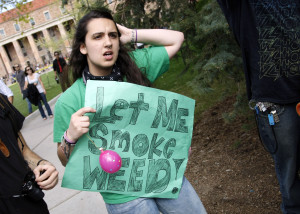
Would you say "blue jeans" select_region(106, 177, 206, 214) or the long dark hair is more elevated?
the long dark hair

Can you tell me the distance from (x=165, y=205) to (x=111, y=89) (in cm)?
71

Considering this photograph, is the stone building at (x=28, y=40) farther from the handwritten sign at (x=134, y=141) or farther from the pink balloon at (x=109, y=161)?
the pink balloon at (x=109, y=161)

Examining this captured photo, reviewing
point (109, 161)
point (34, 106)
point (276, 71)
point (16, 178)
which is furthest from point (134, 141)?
point (34, 106)

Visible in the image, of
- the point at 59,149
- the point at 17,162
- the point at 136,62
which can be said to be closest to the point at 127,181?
the point at 59,149

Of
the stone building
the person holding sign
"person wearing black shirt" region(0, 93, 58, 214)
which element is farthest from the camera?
the stone building

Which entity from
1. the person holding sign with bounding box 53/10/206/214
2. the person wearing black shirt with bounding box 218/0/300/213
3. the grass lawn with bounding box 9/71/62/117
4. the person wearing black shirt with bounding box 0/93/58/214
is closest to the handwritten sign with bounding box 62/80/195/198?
the person holding sign with bounding box 53/10/206/214

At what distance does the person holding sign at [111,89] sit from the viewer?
1384mm

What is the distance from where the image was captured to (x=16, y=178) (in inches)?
50.0

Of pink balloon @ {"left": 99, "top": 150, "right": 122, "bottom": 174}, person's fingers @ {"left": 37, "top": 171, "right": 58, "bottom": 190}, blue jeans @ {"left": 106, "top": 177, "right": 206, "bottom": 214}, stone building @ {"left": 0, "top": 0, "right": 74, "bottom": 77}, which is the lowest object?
stone building @ {"left": 0, "top": 0, "right": 74, "bottom": 77}

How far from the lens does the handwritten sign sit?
139cm

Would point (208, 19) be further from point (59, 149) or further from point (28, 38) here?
point (28, 38)

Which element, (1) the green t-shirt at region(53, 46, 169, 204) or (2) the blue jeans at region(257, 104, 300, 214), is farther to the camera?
(2) the blue jeans at region(257, 104, 300, 214)

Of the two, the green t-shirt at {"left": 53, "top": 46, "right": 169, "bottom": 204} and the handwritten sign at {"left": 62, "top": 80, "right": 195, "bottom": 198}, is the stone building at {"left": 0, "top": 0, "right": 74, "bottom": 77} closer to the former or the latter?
the green t-shirt at {"left": 53, "top": 46, "right": 169, "bottom": 204}

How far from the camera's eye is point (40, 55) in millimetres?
62750
